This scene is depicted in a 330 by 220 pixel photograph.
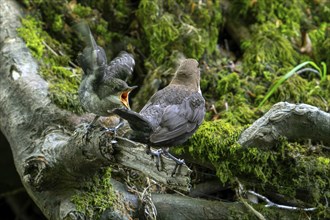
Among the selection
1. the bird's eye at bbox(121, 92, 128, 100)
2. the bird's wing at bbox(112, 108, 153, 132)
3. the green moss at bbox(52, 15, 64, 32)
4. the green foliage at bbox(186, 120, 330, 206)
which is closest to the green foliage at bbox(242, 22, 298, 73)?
the green foliage at bbox(186, 120, 330, 206)

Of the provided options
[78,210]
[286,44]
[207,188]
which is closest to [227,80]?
[286,44]

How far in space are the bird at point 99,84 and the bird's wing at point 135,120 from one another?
1.06 feet

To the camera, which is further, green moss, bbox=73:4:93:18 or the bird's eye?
green moss, bbox=73:4:93:18

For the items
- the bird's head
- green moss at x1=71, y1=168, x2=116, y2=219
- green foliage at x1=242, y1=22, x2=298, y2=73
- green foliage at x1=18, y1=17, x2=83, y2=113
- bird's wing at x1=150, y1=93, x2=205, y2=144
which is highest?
the bird's head

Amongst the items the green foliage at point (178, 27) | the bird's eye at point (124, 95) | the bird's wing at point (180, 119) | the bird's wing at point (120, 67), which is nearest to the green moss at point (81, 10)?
the green foliage at point (178, 27)

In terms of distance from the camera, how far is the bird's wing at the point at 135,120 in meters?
2.98

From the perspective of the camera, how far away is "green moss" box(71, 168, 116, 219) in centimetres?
385

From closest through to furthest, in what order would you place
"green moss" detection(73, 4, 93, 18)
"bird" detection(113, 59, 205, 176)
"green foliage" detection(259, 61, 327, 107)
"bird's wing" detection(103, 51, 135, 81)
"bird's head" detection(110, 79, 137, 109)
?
"bird" detection(113, 59, 205, 176), "bird's head" detection(110, 79, 137, 109), "bird's wing" detection(103, 51, 135, 81), "green foliage" detection(259, 61, 327, 107), "green moss" detection(73, 4, 93, 18)

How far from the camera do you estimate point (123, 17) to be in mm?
5859

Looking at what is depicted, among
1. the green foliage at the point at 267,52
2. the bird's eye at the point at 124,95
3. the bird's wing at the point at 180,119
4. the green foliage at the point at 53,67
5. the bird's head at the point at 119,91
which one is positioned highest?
the bird's head at the point at 119,91

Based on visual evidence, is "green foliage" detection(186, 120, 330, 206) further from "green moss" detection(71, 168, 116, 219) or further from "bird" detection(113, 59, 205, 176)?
"green moss" detection(71, 168, 116, 219)

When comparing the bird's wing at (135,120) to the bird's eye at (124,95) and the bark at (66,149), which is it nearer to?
the bark at (66,149)

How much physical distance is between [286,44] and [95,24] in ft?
6.11

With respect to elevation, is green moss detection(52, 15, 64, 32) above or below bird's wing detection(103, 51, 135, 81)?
below
